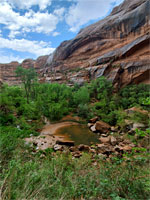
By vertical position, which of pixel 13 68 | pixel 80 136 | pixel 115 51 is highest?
pixel 13 68

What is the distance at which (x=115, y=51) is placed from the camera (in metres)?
19.0

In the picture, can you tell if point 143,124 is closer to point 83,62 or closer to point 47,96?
point 47,96

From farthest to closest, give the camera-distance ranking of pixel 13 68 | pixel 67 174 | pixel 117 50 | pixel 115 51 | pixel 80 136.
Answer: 1. pixel 13 68
2. pixel 115 51
3. pixel 117 50
4. pixel 80 136
5. pixel 67 174

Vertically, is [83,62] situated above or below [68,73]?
above

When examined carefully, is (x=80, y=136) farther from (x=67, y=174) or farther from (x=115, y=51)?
(x=115, y=51)

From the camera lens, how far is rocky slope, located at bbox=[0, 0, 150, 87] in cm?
1545

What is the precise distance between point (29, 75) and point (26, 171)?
14.7 metres

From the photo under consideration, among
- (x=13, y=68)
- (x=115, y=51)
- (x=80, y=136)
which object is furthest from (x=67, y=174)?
(x=13, y=68)

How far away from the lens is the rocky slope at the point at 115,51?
50.7ft

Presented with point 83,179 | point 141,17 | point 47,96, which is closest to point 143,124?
point 83,179

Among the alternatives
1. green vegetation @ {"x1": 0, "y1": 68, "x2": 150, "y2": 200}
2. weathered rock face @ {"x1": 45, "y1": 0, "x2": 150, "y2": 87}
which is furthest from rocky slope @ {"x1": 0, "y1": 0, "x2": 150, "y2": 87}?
green vegetation @ {"x1": 0, "y1": 68, "x2": 150, "y2": 200}

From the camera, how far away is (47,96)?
1033 cm

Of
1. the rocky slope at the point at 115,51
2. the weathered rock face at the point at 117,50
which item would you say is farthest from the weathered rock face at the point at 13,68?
the weathered rock face at the point at 117,50

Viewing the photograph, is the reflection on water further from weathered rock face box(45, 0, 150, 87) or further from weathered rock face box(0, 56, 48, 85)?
weathered rock face box(0, 56, 48, 85)
